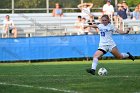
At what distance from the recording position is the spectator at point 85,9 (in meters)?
31.9

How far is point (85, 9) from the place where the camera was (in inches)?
1275

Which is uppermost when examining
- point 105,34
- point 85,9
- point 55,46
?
point 85,9

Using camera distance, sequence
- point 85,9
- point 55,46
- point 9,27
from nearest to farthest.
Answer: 1. point 55,46
2. point 9,27
3. point 85,9

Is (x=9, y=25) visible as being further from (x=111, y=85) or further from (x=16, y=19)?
(x=111, y=85)

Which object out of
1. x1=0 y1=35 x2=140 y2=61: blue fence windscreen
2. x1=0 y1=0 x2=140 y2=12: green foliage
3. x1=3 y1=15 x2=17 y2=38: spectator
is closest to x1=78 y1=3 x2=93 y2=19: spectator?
x1=0 y1=0 x2=140 y2=12: green foliage

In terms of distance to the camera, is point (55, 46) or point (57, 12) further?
point (57, 12)

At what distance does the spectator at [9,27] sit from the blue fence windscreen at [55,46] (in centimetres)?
192

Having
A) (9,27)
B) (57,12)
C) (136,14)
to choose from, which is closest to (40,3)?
(57,12)

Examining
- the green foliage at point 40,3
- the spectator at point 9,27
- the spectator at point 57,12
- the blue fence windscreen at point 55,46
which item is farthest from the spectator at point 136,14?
the spectator at point 9,27

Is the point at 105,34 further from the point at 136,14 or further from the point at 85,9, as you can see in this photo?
the point at 136,14

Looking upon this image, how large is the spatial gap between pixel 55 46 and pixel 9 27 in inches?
139

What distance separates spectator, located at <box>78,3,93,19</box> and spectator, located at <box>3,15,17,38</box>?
15.3 ft

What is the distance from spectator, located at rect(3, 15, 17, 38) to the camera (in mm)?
29828

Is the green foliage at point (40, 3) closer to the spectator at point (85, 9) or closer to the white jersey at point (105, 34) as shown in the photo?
the spectator at point (85, 9)
